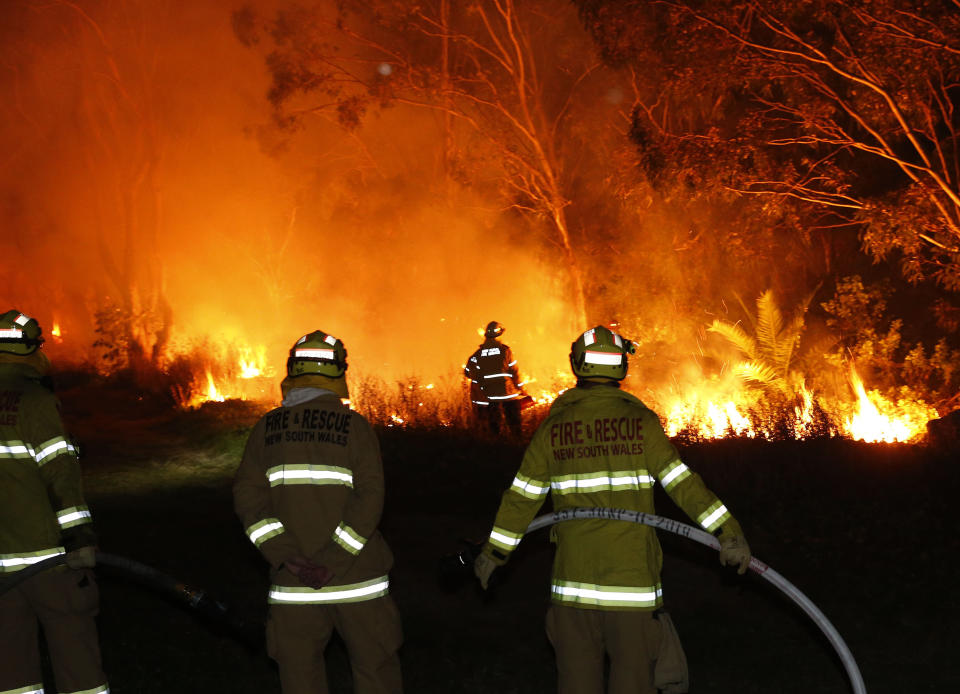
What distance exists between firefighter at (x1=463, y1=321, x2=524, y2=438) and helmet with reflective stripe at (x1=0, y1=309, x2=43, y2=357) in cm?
889

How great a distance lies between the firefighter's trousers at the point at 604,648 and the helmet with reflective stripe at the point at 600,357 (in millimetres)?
1088

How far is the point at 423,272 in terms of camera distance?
99.1 ft

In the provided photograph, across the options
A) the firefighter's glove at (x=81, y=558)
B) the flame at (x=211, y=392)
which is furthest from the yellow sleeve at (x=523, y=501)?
the flame at (x=211, y=392)

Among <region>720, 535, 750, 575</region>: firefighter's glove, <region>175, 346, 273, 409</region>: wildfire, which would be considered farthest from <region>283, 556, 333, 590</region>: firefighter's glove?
<region>175, 346, 273, 409</region>: wildfire

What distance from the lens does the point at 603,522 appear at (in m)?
4.16

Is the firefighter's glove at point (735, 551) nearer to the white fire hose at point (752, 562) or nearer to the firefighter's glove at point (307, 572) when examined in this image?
the white fire hose at point (752, 562)

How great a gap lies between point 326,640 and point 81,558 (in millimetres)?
1316

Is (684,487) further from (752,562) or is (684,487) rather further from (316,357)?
(316,357)

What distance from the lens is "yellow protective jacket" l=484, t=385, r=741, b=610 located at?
409 centimetres

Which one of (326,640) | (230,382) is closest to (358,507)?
(326,640)

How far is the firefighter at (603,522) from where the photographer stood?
4.06 m

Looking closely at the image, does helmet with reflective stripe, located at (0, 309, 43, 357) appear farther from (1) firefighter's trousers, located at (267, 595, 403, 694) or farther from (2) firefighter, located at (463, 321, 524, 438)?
(2) firefighter, located at (463, 321, 524, 438)

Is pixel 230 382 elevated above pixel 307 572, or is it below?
above

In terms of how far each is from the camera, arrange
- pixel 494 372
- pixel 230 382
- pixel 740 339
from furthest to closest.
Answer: pixel 230 382
pixel 740 339
pixel 494 372
